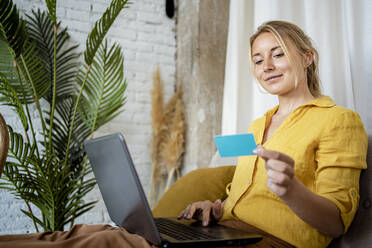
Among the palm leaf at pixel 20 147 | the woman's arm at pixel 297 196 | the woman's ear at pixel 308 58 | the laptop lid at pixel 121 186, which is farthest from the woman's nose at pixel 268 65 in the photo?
the palm leaf at pixel 20 147

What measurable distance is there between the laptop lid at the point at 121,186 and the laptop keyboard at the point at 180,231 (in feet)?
0.33

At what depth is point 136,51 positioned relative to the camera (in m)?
2.95

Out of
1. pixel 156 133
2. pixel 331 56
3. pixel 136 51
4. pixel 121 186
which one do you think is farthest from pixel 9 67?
pixel 331 56

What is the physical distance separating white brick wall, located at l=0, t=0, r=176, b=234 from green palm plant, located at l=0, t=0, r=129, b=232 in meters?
0.19

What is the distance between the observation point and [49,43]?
2.56 metres

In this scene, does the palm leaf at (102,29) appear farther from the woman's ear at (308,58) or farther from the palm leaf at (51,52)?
the woman's ear at (308,58)

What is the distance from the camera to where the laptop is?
0.87 m

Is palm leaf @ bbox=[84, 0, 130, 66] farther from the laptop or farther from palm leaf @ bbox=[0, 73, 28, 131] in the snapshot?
the laptop

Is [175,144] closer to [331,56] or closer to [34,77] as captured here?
[34,77]

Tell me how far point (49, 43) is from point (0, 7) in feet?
1.91

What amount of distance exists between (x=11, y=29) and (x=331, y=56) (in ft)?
5.91

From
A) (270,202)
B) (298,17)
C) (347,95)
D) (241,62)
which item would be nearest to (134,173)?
(270,202)

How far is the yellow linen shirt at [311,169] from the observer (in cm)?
98

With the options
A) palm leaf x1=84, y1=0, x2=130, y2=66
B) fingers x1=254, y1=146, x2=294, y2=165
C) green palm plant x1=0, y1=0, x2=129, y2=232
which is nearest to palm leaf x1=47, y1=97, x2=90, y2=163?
green palm plant x1=0, y1=0, x2=129, y2=232
